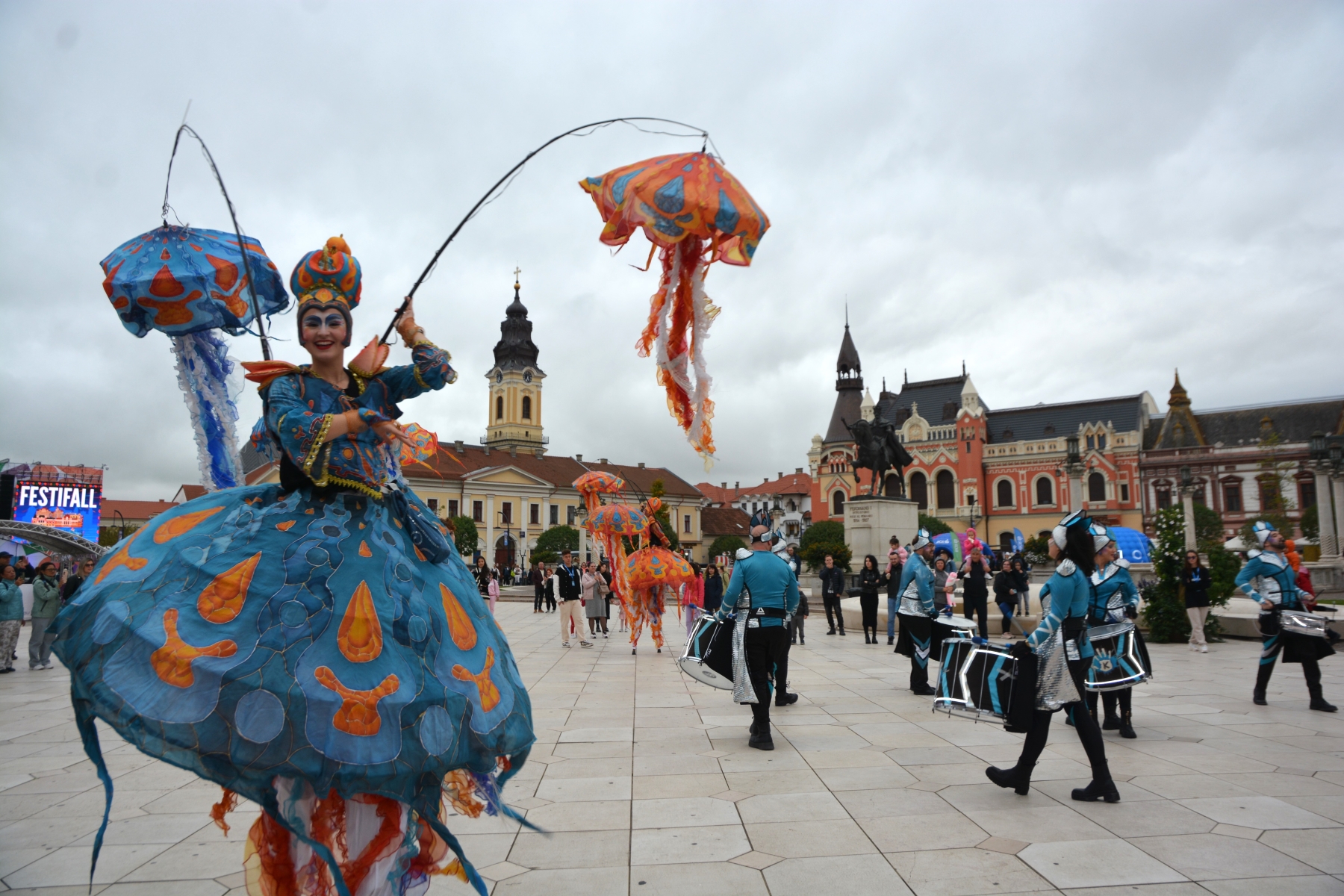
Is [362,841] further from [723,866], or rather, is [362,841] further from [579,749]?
[579,749]

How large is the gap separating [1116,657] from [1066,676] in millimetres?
1629

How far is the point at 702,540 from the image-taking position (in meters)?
94.0

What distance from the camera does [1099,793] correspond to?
509 cm

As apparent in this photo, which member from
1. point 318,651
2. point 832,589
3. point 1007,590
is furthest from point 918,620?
point 832,589

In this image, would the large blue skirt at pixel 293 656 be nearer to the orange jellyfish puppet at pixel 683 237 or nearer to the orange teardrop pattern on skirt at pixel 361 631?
the orange teardrop pattern on skirt at pixel 361 631

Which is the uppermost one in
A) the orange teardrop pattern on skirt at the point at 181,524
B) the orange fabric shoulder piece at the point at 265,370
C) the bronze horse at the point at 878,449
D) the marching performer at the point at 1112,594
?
the bronze horse at the point at 878,449

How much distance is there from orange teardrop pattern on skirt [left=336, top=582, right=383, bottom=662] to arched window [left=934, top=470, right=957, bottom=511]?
74243 mm

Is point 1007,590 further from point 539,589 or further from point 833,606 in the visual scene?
point 539,589

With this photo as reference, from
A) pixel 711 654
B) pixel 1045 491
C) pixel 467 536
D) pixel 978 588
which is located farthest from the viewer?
pixel 1045 491

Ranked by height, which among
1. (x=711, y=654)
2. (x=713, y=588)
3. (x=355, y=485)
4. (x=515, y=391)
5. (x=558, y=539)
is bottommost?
(x=713, y=588)

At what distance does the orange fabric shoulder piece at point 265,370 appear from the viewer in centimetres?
313

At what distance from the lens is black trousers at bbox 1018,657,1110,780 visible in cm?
507

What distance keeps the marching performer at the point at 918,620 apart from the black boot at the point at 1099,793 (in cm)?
431

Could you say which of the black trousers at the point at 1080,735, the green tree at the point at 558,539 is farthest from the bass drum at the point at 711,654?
the green tree at the point at 558,539
